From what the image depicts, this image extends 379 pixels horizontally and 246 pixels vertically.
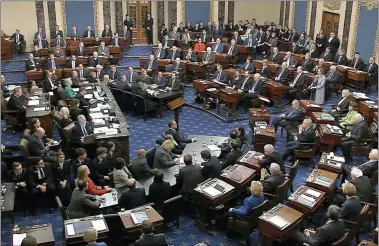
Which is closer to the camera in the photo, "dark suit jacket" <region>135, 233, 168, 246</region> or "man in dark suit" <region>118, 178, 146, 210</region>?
"dark suit jacket" <region>135, 233, 168, 246</region>

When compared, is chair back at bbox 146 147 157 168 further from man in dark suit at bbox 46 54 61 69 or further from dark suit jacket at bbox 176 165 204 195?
man in dark suit at bbox 46 54 61 69

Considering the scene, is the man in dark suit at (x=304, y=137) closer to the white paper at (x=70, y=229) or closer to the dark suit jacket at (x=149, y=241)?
the dark suit jacket at (x=149, y=241)

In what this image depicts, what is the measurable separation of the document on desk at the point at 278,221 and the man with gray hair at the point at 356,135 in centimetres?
382

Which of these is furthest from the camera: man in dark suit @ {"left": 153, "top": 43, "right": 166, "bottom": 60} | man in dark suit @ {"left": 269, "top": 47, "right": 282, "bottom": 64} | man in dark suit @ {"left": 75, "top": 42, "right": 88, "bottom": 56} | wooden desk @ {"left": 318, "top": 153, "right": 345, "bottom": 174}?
man in dark suit @ {"left": 75, "top": 42, "right": 88, "bottom": 56}

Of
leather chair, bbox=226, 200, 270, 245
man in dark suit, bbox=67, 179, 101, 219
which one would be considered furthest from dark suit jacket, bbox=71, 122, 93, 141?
leather chair, bbox=226, 200, 270, 245

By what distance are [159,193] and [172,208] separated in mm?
321

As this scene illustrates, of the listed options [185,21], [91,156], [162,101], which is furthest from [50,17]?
[91,156]

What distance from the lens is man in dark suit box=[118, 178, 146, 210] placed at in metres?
6.76

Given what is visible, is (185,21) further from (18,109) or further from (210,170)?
(210,170)

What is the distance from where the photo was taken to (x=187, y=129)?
12.2 meters

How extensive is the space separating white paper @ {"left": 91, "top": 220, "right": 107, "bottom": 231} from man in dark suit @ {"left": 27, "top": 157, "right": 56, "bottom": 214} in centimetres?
193

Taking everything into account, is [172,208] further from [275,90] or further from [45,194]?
[275,90]

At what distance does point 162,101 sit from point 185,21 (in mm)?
8940

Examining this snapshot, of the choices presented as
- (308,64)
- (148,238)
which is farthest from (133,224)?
(308,64)
